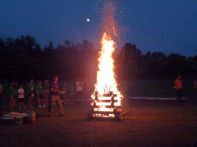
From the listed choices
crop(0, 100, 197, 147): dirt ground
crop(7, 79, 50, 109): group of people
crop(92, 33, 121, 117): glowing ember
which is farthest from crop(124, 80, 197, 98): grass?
crop(0, 100, 197, 147): dirt ground

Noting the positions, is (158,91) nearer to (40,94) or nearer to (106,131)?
(40,94)

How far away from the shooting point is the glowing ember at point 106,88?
21.3m

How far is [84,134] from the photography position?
16.5 metres

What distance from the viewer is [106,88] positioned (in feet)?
75.4

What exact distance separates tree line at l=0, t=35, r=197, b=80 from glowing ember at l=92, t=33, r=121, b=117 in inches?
1050

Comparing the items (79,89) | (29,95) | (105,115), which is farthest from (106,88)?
(79,89)

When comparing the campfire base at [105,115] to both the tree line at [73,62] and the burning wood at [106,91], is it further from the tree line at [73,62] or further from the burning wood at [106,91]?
the tree line at [73,62]

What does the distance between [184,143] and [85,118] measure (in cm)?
817

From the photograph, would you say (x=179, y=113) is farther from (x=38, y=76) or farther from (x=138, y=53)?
(x=138, y=53)

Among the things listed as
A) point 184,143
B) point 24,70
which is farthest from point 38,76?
point 184,143

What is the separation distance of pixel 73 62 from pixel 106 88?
4578cm

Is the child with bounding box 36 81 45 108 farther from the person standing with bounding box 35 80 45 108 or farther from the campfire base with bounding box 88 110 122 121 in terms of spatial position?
the campfire base with bounding box 88 110 122 121

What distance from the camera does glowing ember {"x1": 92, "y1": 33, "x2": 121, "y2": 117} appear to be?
2128 cm

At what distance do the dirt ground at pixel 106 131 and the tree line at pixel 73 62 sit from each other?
97.5 feet
